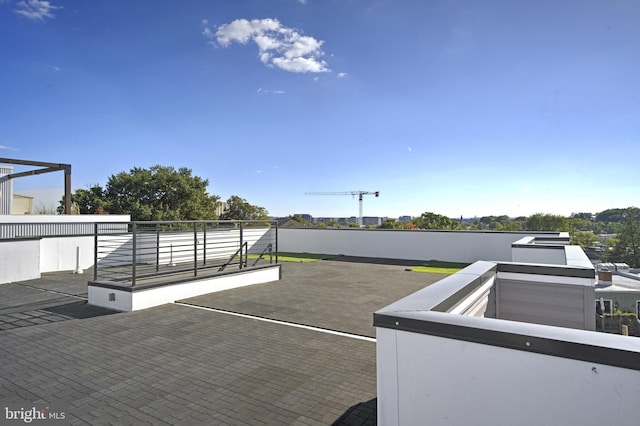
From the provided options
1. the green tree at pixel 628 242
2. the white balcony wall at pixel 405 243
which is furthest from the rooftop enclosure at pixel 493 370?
the green tree at pixel 628 242

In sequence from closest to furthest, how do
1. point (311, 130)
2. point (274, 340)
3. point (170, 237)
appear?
1. point (274, 340)
2. point (170, 237)
3. point (311, 130)

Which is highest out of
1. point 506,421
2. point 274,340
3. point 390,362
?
point 390,362

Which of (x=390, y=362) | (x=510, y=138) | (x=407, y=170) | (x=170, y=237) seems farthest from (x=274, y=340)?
(x=407, y=170)

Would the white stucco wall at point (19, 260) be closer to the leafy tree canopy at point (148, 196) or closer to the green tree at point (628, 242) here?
the leafy tree canopy at point (148, 196)

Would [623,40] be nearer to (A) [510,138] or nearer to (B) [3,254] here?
(A) [510,138]

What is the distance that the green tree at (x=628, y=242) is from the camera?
55.9 meters

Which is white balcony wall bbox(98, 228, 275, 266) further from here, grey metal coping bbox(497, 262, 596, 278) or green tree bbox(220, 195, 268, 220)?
green tree bbox(220, 195, 268, 220)

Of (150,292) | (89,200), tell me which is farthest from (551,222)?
(150,292)

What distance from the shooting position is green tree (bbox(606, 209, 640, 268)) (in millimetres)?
55875

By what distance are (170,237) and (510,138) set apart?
16800 millimetres

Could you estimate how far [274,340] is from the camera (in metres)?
4.34

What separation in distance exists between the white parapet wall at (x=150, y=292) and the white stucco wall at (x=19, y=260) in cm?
450

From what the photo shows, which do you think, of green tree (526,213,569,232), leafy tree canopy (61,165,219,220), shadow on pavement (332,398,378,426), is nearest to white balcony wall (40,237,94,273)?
shadow on pavement (332,398,378,426)

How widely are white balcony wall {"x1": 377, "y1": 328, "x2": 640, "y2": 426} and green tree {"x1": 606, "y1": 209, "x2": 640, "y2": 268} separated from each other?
74.1 m
